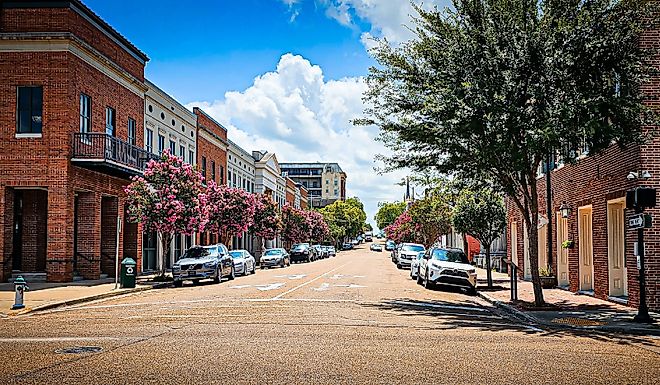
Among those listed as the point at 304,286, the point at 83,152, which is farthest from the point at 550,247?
the point at 83,152

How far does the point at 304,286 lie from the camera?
28328mm

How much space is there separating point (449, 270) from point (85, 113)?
16249 mm

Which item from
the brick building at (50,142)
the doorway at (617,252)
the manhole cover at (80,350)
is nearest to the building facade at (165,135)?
the brick building at (50,142)

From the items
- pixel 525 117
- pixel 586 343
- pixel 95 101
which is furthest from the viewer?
pixel 95 101

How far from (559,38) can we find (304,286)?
14213 millimetres

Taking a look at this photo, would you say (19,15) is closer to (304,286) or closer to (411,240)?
(304,286)

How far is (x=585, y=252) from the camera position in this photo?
25109mm

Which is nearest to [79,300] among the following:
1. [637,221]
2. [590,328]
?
[590,328]

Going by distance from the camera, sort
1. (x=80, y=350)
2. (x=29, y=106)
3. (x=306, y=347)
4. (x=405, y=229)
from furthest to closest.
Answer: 1. (x=405, y=229)
2. (x=29, y=106)
3. (x=306, y=347)
4. (x=80, y=350)

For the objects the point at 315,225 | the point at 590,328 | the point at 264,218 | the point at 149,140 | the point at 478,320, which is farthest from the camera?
the point at 315,225

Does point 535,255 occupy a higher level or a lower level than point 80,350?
higher

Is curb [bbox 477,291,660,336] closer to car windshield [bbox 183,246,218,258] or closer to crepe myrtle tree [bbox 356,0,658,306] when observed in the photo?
crepe myrtle tree [bbox 356,0,658,306]

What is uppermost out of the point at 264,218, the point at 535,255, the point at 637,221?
the point at 264,218

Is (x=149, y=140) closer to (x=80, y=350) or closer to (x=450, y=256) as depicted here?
(x=450, y=256)
